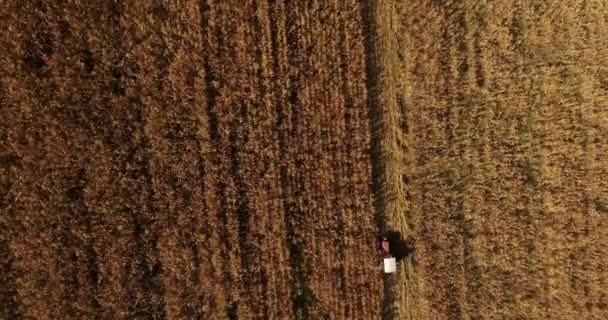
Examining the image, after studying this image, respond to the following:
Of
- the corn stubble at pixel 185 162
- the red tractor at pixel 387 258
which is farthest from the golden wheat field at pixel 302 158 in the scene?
the red tractor at pixel 387 258

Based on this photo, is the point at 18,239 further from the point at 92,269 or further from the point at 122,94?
the point at 122,94

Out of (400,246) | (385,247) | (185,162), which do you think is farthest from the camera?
(400,246)

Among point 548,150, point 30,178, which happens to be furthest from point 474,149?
point 30,178

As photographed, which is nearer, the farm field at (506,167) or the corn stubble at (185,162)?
the corn stubble at (185,162)

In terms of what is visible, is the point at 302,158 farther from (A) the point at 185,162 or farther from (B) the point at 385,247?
(B) the point at 385,247

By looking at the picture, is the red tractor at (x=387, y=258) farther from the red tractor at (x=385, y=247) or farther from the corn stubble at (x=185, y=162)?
the corn stubble at (x=185, y=162)

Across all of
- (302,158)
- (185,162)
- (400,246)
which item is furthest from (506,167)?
(185,162)
